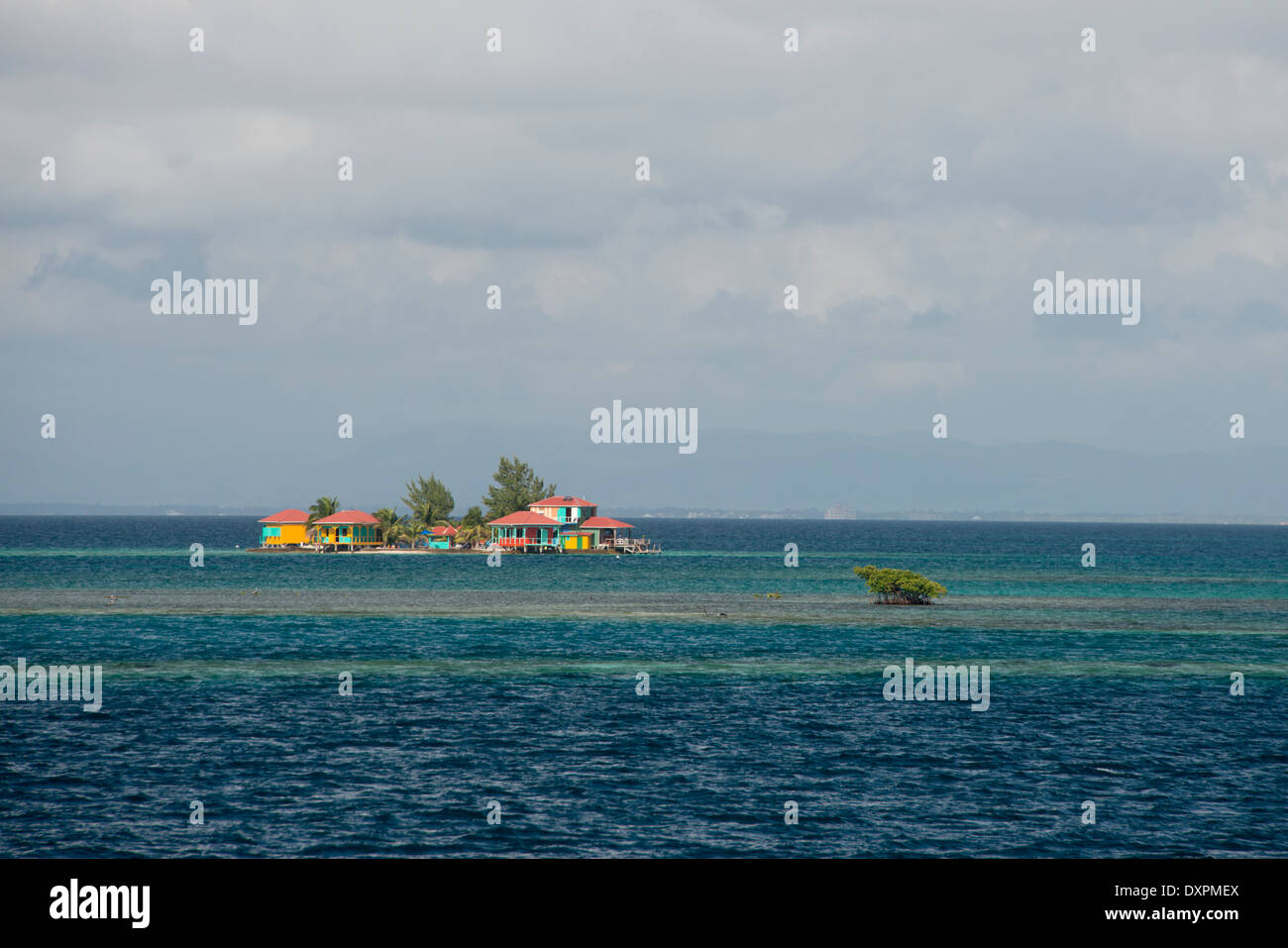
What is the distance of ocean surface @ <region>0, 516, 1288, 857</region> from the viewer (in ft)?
91.0

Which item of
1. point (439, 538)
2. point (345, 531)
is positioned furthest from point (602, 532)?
point (345, 531)

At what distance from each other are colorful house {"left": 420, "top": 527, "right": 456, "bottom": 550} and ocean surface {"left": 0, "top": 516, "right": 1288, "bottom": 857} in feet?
358

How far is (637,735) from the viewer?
129 ft

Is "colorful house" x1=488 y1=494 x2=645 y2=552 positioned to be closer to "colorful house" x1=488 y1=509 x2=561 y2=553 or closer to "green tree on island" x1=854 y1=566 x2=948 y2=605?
"colorful house" x1=488 y1=509 x2=561 y2=553

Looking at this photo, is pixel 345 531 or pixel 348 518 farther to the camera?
pixel 348 518

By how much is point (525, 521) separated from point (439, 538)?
17710 millimetres

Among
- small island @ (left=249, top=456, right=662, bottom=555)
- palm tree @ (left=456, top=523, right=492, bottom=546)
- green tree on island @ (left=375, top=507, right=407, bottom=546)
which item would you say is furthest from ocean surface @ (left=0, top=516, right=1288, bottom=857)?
palm tree @ (left=456, top=523, right=492, bottom=546)

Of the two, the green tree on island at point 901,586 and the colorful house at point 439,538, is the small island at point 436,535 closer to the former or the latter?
the colorful house at point 439,538

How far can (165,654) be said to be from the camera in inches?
2319

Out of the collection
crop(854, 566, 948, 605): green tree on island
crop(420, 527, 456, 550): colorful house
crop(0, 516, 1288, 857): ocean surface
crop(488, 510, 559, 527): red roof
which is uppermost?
crop(488, 510, 559, 527): red roof

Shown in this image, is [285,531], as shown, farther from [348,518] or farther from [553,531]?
[553,531]

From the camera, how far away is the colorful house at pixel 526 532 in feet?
626

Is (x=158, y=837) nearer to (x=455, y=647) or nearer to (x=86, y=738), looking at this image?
(x=86, y=738)
